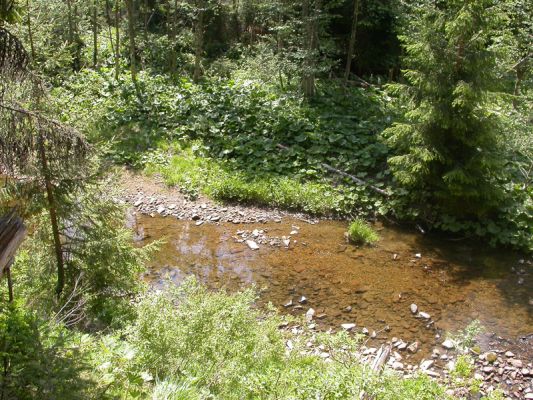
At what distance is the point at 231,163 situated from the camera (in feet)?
42.8

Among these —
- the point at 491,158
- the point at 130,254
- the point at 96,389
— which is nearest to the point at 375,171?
the point at 491,158

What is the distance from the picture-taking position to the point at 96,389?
4.20 m

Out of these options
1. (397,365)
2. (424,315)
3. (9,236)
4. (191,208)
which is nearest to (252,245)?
(191,208)

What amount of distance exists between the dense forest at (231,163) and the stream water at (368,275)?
1.72ft

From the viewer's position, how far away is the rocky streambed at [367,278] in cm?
733

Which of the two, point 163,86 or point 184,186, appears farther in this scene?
point 163,86

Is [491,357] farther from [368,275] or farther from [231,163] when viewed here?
[231,163]

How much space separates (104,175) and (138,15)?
1768 centimetres

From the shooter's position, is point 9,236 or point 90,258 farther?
point 90,258

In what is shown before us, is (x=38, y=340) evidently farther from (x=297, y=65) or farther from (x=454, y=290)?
(x=297, y=65)

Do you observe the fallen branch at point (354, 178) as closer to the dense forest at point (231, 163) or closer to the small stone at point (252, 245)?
the dense forest at point (231, 163)

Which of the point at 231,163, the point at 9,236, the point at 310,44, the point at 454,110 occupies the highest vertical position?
the point at 310,44

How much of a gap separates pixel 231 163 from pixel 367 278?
5.35m

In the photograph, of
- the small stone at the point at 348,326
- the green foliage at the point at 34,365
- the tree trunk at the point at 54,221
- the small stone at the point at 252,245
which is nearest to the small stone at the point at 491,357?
the small stone at the point at 348,326
